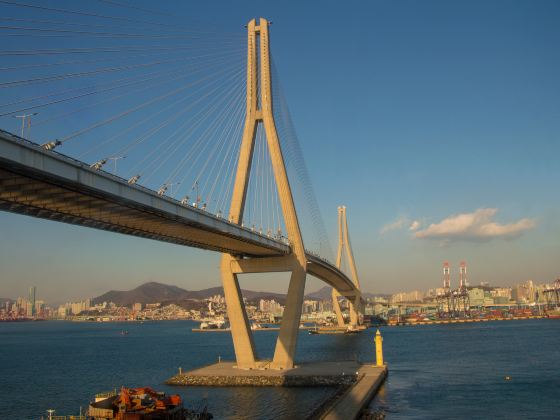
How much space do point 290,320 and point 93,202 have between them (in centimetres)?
2195

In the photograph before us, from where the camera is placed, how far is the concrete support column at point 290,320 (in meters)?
40.2

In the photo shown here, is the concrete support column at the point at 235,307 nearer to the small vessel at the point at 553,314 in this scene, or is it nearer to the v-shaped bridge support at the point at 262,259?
the v-shaped bridge support at the point at 262,259

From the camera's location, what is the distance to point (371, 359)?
193ft

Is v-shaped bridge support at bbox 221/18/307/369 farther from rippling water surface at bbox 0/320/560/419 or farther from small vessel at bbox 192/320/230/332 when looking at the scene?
small vessel at bbox 192/320/230/332

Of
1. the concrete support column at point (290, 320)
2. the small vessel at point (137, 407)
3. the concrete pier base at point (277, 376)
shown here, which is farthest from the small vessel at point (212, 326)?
the small vessel at point (137, 407)

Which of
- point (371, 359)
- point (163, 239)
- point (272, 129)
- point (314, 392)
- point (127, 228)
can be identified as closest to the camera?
point (127, 228)

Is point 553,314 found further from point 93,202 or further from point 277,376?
point 93,202

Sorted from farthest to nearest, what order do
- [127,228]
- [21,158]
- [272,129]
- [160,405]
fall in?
[272,129], [127,228], [160,405], [21,158]

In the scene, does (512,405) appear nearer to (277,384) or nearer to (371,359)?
(277,384)

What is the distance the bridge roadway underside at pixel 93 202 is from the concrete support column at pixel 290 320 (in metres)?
6.15

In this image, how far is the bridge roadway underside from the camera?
16.9m

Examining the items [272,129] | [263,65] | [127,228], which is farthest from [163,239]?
[263,65]

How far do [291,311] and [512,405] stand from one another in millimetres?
15290

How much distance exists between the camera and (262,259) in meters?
40.8
